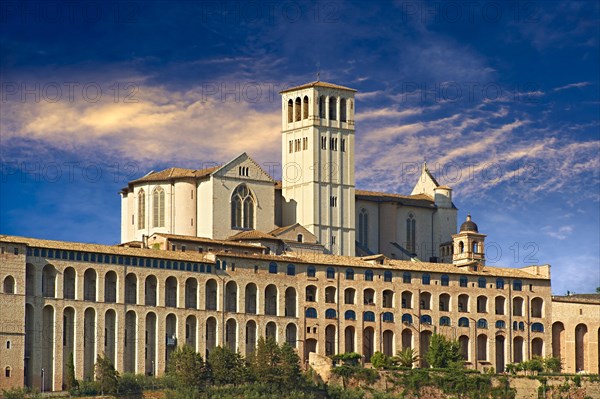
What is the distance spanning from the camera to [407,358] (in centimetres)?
14238

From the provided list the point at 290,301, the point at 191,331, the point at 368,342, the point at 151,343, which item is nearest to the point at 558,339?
the point at 368,342

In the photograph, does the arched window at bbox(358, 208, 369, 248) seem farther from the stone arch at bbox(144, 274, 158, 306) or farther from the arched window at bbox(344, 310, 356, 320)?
the stone arch at bbox(144, 274, 158, 306)

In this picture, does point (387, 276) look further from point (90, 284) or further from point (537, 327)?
point (90, 284)

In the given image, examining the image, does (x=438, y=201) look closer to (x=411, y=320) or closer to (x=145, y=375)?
(x=411, y=320)

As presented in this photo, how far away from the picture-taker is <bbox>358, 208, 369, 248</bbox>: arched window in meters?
162

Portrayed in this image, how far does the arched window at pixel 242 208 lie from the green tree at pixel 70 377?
25.6 metres

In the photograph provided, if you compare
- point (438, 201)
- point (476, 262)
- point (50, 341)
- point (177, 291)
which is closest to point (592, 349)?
point (476, 262)

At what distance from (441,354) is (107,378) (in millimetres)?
28821

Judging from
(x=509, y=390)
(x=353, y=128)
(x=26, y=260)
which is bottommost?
(x=509, y=390)

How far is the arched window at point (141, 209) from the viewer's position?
154000 mm

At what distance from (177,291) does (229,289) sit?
4903mm

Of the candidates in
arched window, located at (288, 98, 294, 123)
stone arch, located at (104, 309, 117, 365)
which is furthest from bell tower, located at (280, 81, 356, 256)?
stone arch, located at (104, 309, 117, 365)

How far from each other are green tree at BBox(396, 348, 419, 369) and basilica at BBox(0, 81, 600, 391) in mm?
1997

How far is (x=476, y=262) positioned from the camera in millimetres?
153250
